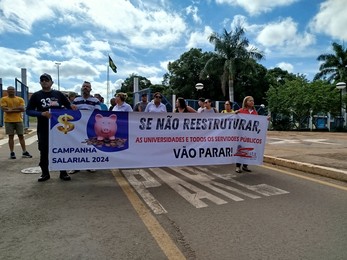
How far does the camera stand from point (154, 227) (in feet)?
13.4

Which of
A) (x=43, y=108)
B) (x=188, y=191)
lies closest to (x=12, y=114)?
(x=43, y=108)

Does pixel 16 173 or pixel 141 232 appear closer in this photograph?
A: pixel 141 232

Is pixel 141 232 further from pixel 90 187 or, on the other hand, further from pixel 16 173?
pixel 16 173

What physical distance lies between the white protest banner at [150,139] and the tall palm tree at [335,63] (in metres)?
44.6

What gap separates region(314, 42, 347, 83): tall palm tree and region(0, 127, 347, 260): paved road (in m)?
45.3

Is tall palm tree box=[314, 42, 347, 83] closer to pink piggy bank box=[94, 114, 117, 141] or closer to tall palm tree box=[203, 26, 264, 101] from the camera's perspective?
tall palm tree box=[203, 26, 264, 101]

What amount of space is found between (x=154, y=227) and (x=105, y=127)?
2.92 m

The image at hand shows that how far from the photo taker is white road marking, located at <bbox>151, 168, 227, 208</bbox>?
16.9 ft

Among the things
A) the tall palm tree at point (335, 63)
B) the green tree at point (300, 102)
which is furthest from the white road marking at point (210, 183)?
the tall palm tree at point (335, 63)

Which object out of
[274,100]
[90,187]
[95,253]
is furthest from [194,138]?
[274,100]

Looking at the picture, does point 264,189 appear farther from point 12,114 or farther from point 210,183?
point 12,114

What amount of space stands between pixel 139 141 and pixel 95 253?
353cm

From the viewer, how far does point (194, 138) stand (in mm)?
7176

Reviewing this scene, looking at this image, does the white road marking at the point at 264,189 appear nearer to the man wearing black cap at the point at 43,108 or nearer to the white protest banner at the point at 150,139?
the white protest banner at the point at 150,139
